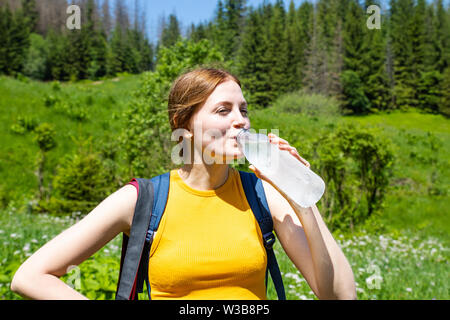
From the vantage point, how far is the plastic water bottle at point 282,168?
1.25 metres

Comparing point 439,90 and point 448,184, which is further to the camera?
point 439,90

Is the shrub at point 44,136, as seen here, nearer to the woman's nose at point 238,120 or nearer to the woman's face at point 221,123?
the woman's face at point 221,123

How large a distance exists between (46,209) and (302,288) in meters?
7.98

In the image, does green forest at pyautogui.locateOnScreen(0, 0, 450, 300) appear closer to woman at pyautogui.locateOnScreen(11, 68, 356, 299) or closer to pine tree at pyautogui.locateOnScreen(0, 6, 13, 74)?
pine tree at pyautogui.locateOnScreen(0, 6, 13, 74)

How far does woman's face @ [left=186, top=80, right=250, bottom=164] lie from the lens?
4.31ft

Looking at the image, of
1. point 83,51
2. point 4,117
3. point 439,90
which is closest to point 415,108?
point 439,90

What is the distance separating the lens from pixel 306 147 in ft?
29.8

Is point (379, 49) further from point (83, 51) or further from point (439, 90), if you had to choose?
point (83, 51)

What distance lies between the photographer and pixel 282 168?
132 centimetres

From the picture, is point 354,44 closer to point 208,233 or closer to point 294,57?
point 294,57

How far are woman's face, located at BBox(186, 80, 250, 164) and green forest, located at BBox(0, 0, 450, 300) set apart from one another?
0.37 m

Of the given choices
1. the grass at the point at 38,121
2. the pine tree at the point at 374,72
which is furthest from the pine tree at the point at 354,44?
the grass at the point at 38,121

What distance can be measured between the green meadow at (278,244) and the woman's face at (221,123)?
139 centimetres

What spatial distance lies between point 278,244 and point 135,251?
5.54 m
